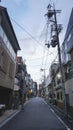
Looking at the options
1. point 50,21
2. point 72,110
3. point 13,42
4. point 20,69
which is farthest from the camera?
point 20,69

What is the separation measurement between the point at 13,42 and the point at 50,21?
29.8 feet

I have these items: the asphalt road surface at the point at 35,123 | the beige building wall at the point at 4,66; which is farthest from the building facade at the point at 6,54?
the asphalt road surface at the point at 35,123

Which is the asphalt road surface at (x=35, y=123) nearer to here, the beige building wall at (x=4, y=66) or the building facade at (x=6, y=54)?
the beige building wall at (x=4, y=66)

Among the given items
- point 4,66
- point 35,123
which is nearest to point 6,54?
point 4,66

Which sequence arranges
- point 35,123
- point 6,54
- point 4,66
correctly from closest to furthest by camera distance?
1. point 35,123
2. point 4,66
3. point 6,54

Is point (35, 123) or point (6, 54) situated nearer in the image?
point (35, 123)

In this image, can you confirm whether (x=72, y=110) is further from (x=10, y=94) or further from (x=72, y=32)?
(x=10, y=94)


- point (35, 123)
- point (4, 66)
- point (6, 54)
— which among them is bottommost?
point (35, 123)

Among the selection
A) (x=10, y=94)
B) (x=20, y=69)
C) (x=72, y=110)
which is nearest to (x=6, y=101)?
(x=10, y=94)

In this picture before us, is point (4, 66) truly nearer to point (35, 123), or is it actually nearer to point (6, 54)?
point (6, 54)

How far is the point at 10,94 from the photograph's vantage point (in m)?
26.8

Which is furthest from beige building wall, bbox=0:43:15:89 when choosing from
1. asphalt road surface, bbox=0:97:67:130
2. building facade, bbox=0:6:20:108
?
asphalt road surface, bbox=0:97:67:130

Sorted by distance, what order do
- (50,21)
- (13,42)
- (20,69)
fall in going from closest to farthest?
1. (50,21)
2. (13,42)
3. (20,69)

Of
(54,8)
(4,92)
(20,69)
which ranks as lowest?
(4,92)
